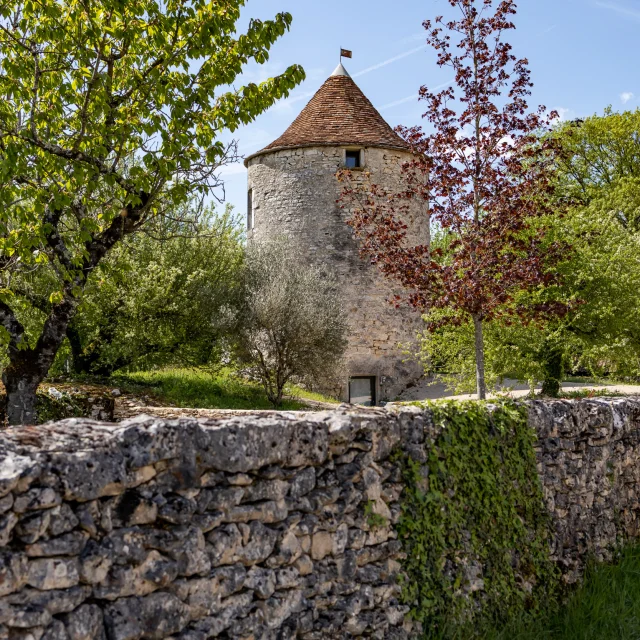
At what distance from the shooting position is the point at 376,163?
2309 cm

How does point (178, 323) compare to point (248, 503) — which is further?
point (178, 323)

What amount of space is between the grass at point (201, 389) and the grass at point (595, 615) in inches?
401

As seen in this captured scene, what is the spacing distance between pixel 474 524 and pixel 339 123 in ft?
67.3

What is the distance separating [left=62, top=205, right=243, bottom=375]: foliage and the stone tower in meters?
5.01

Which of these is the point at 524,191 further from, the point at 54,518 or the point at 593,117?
the point at 593,117

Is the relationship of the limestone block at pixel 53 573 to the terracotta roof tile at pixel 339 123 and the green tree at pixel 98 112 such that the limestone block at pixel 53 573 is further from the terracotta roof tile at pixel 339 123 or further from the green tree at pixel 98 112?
the terracotta roof tile at pixel 339 123

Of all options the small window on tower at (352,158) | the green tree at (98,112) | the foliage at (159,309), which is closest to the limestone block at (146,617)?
the green tree at (98,112)

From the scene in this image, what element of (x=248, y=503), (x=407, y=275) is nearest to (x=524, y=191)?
(x=407, y=275)

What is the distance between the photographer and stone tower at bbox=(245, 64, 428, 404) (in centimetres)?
2292

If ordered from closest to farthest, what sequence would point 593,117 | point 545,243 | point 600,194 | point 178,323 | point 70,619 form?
point 70,619
point 545,243
point 178,323
point 600,194
point 593,117

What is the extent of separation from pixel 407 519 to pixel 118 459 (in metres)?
2.16

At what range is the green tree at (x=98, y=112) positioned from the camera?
30.5 ft

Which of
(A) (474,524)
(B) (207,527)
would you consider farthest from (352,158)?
(B) (207,527)

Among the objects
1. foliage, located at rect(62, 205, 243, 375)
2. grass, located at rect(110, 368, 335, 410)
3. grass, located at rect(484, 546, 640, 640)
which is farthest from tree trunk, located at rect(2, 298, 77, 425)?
grass, located at rect(484, 546, 640, 640)
